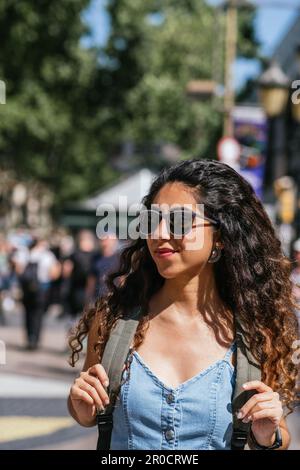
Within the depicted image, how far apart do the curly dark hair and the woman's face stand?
0.03 m

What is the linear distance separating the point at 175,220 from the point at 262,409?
22.7 inches

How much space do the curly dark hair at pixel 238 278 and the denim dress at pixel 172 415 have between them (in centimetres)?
15

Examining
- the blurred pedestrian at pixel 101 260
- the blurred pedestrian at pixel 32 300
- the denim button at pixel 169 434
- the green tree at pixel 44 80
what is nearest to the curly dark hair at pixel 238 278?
the denim button at pixel 169 434

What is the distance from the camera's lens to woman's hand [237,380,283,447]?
103 inches

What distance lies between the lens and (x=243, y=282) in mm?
2938

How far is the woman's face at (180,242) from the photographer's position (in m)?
2.84

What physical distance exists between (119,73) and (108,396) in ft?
87.1

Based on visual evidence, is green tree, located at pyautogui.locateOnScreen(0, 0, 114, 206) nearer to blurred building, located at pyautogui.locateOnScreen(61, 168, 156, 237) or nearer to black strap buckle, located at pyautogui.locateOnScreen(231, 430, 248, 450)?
blurred building, located at pyautogui.locateOnScreen(61, 168, 156, 237)

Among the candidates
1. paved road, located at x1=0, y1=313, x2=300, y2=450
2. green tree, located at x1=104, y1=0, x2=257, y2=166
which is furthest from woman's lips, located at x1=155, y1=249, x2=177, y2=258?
green tree, located at x1=104, y1=0, x2=257, y2=166

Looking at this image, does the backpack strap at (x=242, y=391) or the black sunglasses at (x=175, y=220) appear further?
the black sunglasses at (x=175, y=220)

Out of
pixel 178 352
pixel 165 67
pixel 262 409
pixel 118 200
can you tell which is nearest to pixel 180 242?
pixel 178 352

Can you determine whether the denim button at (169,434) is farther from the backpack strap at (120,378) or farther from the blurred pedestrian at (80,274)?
the blurred pedestrian at (80,274)

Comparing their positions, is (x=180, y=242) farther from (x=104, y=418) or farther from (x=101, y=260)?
(x=101, y=260)
